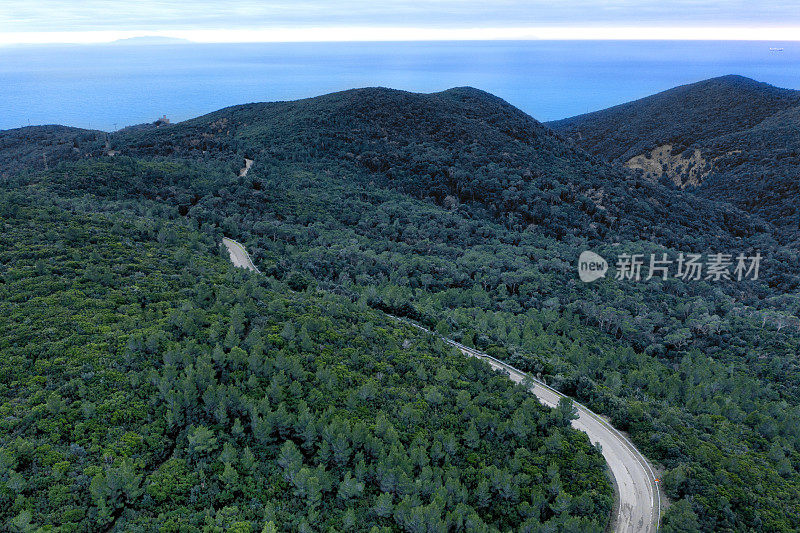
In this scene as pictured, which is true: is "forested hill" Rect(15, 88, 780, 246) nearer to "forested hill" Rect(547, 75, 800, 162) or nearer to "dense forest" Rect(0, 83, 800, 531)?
"dense forest" Rect(0, 83, 800, 531)

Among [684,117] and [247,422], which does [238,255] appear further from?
[684,117]

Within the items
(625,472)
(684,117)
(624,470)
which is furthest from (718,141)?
(625,472)

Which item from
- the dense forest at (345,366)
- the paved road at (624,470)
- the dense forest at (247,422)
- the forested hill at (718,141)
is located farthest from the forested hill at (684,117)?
the dense forest at (247,422)

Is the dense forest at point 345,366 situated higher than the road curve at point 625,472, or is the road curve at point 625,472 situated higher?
the dense forest at point 345,366

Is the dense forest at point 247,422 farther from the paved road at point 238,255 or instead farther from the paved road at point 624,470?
the paved road at point 238,255

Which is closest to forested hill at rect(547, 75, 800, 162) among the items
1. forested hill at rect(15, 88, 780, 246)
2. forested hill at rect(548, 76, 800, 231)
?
forested hill at rect(548, 76, 800, 231)
